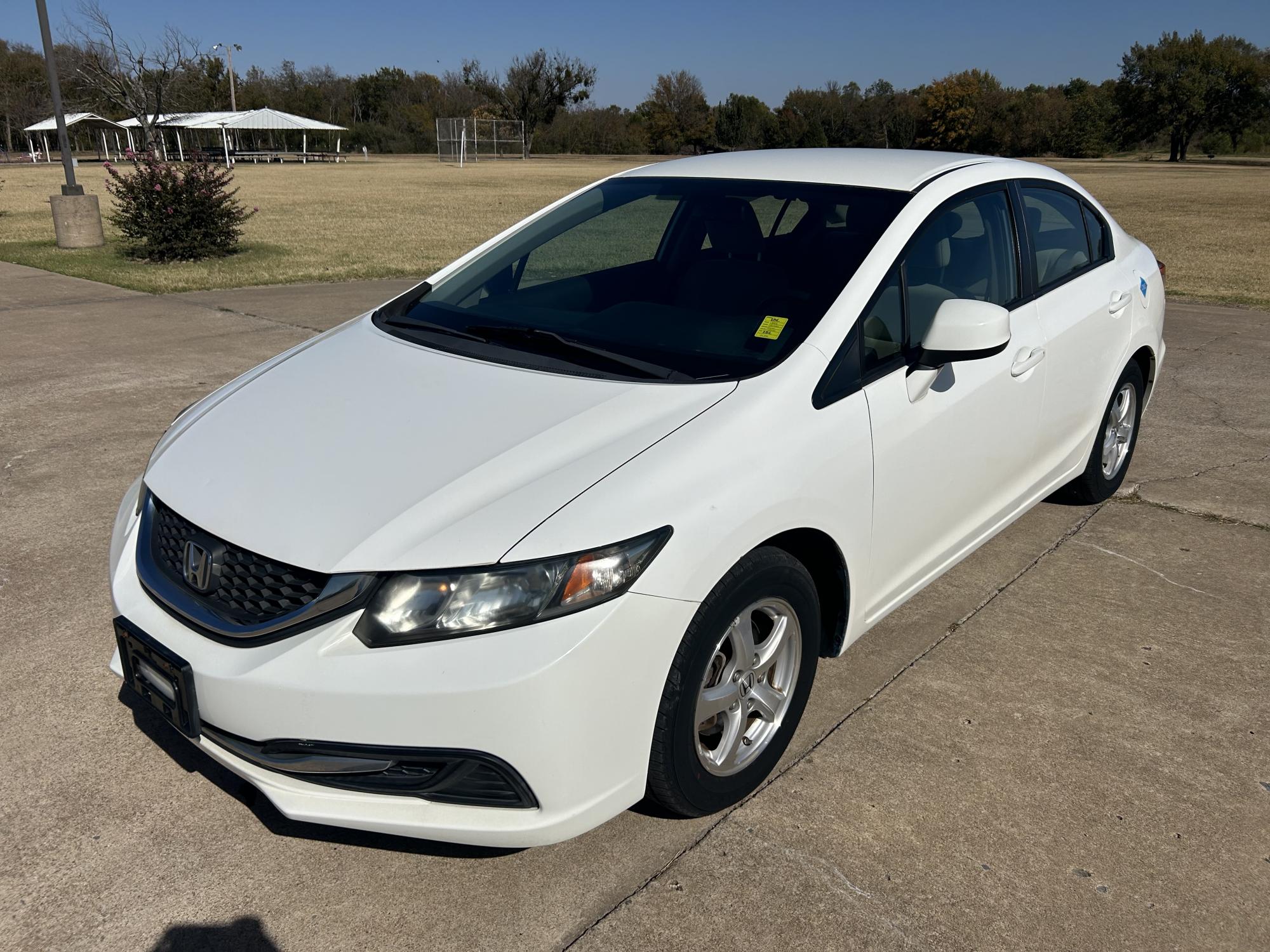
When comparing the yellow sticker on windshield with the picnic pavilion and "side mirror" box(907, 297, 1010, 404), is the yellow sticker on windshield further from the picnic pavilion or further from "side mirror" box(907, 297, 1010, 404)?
the picnic pavilion

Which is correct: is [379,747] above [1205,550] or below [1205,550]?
above

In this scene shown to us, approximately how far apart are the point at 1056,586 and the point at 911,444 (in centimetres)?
147

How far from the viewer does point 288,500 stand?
243 cm

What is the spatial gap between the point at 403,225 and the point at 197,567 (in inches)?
762

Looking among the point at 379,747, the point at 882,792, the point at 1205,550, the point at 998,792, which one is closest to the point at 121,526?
the point at 379,747

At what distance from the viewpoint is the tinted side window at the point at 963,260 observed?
10.6 feet

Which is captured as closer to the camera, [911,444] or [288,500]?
[288,500]

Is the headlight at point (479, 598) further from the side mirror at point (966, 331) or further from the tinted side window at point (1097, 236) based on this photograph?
the tinted side window at point (1097, 236)

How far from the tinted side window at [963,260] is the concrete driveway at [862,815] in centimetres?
118

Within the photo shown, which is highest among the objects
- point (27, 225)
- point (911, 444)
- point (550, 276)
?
point (550, 276)

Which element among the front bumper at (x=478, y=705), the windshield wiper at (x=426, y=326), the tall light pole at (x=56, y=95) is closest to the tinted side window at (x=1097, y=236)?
the windshield wiper at (x=426, y=326)

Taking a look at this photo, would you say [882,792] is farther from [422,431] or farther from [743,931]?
[422,431]

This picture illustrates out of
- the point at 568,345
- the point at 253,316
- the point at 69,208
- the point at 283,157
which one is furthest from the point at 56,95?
the point at 283,157

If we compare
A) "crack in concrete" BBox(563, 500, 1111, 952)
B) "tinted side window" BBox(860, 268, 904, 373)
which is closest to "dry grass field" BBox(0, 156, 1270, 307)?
"crack in concrete" BBox(563, 500, 1111, 952)
